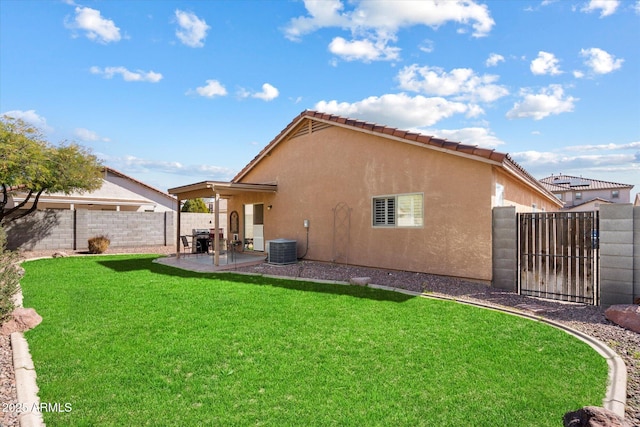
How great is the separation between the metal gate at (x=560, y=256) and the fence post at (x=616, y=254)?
187 mm

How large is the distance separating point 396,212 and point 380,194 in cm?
85

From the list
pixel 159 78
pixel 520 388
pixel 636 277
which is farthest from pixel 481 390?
pixel 159 78

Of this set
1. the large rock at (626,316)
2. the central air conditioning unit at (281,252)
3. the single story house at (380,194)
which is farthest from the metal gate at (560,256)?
the central air conditioning unit at (281,252)

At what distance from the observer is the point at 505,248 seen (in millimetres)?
8734

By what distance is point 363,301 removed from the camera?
24.9 ft

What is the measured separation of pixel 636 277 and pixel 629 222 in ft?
3.80

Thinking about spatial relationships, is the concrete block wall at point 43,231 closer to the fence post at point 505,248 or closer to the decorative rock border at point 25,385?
the decorative rock border at point 25,385

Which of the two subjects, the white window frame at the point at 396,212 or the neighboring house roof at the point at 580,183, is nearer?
the white window frame at the point at 396,212

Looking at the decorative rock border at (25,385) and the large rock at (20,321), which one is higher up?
the large rock at (20,321)

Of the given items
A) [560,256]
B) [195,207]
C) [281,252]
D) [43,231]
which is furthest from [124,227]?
[560,256]

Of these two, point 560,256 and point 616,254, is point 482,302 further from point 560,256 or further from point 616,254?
point 616,254

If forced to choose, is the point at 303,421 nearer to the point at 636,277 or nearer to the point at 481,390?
the point at 481,390

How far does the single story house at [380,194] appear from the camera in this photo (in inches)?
365

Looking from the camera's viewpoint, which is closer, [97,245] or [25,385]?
[25,385]
